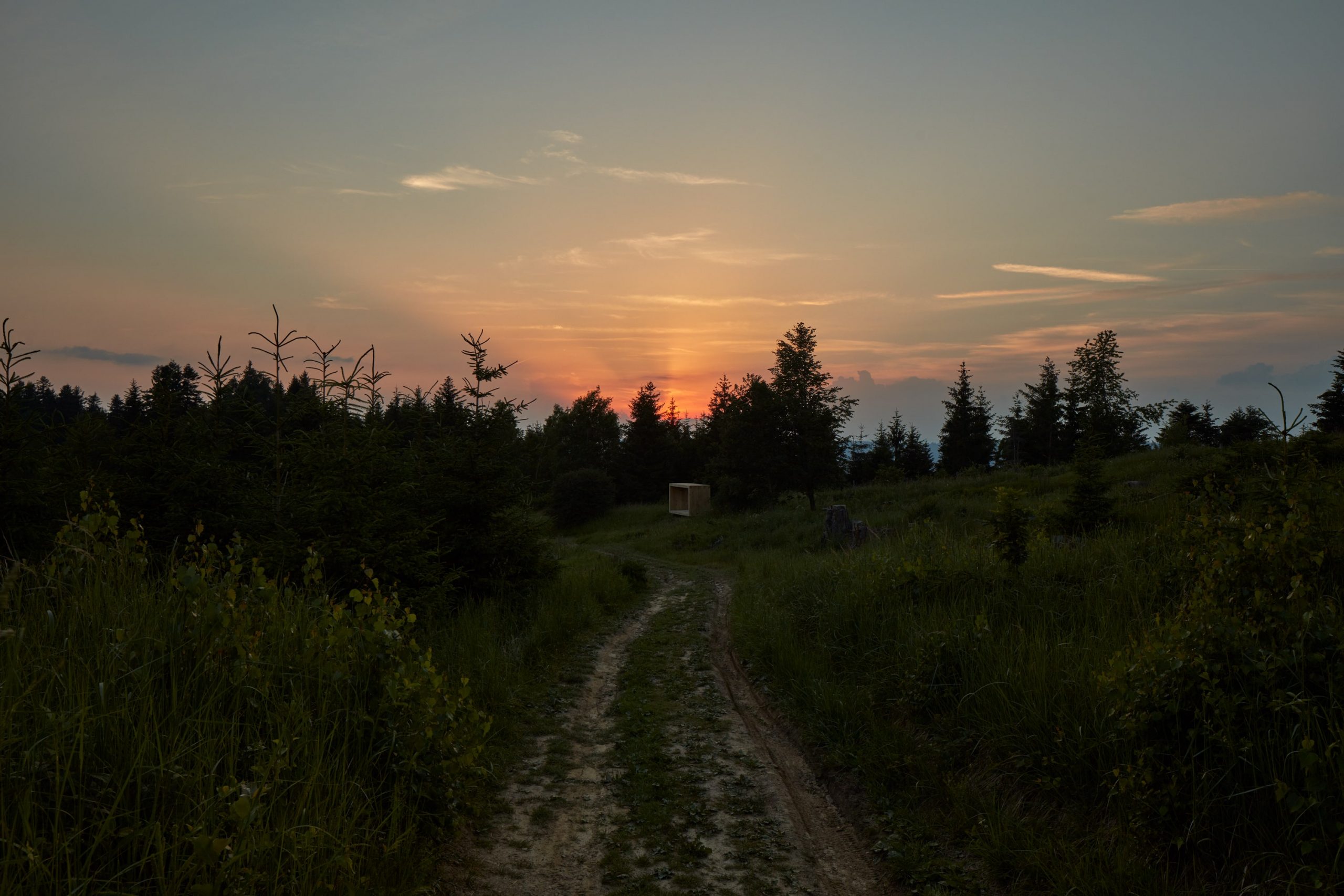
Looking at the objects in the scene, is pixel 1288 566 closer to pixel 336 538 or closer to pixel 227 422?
pixel 336 538

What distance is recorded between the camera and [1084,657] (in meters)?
5.70

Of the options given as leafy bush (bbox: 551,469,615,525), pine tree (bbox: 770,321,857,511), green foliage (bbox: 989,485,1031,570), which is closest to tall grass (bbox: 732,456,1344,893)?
green foliage (bbox: 989,485,1031,570)

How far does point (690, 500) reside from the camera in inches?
1591

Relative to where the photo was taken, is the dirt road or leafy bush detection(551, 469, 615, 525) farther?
leafy bush detection(551, 469, 615, 525)

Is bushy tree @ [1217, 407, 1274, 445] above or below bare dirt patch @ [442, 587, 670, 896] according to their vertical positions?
above

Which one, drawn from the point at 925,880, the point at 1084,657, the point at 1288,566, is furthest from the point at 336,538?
the point at 1288,566

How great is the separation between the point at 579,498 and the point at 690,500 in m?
9.78

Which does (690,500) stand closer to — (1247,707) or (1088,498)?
(1088,498)

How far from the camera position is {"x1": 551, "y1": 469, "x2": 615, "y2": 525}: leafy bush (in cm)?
4666

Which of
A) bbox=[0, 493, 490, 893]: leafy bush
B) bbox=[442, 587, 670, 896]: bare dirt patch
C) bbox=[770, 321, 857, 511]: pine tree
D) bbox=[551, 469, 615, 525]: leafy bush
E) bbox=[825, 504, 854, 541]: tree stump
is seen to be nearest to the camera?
bbox=[0, 493, 490, 893]: leafy bush

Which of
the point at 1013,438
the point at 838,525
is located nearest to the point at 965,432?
the point at 1013,438

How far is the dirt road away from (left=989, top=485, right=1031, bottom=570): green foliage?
365cm

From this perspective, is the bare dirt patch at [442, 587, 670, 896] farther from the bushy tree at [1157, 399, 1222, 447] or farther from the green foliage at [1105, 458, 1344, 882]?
the bushy tree at [1157, 399, 1222, 447]

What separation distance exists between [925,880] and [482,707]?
4551mm
